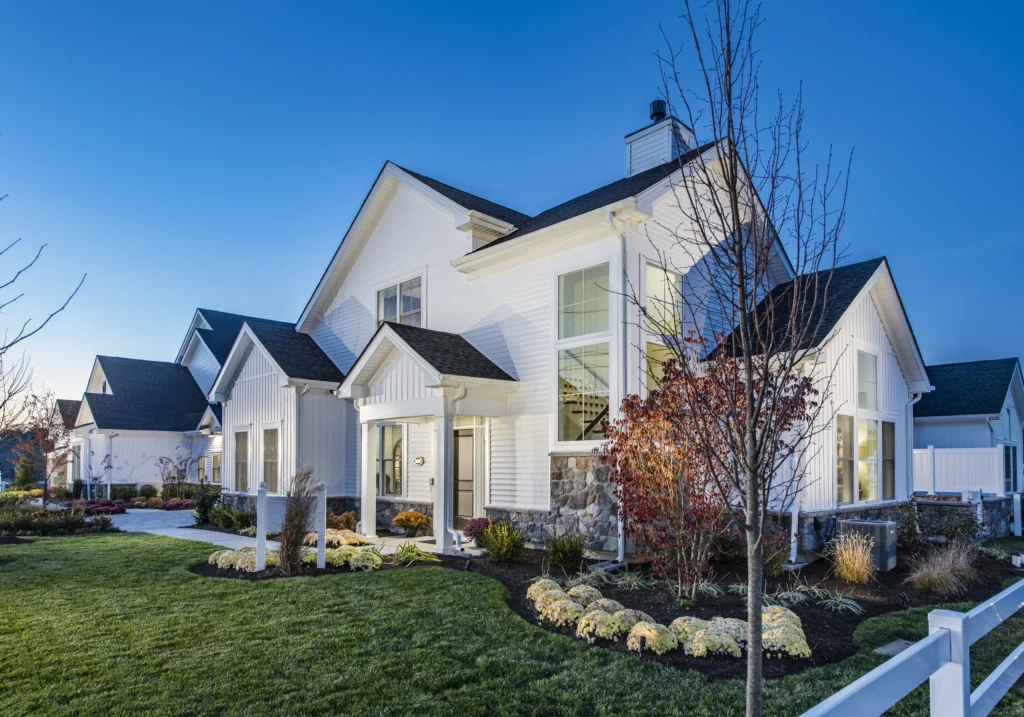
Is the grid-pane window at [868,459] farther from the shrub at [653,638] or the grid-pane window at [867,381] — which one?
the shrub at [653,638]

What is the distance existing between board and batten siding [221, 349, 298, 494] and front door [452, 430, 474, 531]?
403 centimetres

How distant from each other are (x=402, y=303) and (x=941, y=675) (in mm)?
13450

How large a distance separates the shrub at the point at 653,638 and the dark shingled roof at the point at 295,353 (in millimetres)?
11190

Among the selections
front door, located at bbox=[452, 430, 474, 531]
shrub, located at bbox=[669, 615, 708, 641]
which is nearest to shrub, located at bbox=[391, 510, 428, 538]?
front door, located at bbox=[452, 430, 474, 531]

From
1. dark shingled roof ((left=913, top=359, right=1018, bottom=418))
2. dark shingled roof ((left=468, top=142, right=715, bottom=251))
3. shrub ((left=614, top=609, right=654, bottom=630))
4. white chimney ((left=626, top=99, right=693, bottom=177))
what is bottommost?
shrub ((left=614, top=609, right=654, bottom=630))

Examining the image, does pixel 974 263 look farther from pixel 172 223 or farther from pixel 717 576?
pixel 172 223

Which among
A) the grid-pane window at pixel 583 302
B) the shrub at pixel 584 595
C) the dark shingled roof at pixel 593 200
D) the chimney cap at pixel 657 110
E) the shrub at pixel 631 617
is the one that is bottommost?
the shrub at pixel 584 595

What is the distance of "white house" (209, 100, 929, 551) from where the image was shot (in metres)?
10.9

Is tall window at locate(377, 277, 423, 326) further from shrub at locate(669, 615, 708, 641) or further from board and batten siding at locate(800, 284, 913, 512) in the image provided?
shrub at locate(669, 615, 708, 641)

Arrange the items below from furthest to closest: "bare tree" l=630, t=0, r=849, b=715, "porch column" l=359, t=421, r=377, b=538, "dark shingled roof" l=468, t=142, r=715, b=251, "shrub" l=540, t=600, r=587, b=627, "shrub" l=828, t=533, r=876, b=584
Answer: "porch column" l=359, t=421, r=377, b=538 → "dark shingled roof" l=468, t=142, r=715, b=251 → "shrub" l=828, t=533, r=876, b=584 → "shrub" l=540, t=600, r=587, b=627 → "bare tree" l=630, t=0, r=849, b=715

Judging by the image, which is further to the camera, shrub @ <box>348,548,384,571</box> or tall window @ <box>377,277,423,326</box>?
tall window @ <box>377,277,423,326</box>

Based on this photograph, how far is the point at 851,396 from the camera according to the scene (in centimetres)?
1143

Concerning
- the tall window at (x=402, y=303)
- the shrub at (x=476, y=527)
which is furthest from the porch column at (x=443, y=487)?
the tall window at (x=402, y=303)

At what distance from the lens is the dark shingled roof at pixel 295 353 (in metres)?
15.3
